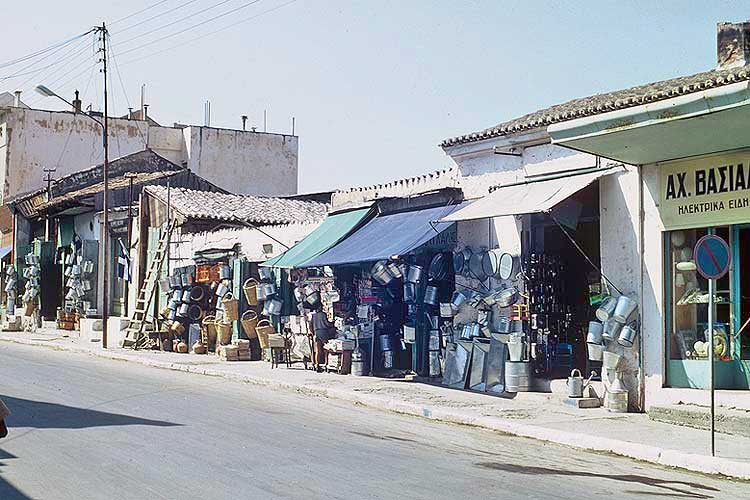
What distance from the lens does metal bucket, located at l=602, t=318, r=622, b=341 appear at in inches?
571

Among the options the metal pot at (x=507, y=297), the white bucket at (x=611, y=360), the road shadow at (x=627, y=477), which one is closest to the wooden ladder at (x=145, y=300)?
the metal pot at (x=507, y=297)

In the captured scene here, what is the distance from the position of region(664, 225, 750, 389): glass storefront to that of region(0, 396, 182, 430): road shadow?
283 inches

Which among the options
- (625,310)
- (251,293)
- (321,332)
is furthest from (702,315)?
(251,293)

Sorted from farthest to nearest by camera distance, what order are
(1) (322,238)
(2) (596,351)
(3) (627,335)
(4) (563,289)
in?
(1) (322,238) → (4) (563,289) → (2) (596,351) → (3) (627,335)

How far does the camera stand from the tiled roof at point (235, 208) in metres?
27.5

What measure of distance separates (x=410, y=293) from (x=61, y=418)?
7802 millimetres

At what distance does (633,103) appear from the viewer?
45.5ft

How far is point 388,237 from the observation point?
18.1m

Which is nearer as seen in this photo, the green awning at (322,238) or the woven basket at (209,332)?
the green awning at (322,238)

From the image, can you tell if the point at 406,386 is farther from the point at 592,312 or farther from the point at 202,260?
the point at 202,260

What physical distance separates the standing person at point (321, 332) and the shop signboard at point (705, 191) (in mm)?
8719

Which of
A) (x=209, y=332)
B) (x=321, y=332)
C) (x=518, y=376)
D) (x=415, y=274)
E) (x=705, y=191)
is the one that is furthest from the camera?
(x=209, y=332)

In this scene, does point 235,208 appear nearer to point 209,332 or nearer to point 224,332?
point 209,332

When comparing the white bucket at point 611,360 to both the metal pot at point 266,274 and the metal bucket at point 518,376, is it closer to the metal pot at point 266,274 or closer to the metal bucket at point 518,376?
the metal bucket at point 518,376
